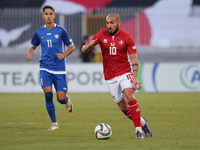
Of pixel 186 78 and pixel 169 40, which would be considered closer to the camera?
pixel 186 78

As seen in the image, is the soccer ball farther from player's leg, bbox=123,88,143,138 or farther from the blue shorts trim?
the blue shorts trim

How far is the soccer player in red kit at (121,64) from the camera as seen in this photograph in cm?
632

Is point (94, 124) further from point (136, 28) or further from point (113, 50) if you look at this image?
point (136, 28)

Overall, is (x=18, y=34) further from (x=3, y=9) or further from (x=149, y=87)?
(x=149, y=87)

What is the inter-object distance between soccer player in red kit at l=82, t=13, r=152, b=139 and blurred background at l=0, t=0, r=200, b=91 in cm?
1696

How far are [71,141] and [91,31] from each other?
19.0 metres

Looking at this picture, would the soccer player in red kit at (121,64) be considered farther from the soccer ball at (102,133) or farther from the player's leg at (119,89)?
the soccer ball at (102,133)

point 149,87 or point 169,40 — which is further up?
point 169,40

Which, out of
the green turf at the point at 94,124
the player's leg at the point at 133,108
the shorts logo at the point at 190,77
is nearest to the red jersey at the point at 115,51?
the player's leg at the point at 133,108

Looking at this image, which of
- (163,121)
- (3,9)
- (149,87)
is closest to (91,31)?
(3,9)

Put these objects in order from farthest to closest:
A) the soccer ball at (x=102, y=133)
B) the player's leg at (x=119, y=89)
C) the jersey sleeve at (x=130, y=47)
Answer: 1. the player's leg at (x=119, y=89)
2. the jersey sleeve at (x=130, y=47)
3. the soccer ball at (x=102, y=133)

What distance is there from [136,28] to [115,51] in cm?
1880

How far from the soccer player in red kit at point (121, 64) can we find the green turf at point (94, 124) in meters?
0.49

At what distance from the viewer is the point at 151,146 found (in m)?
5.55
